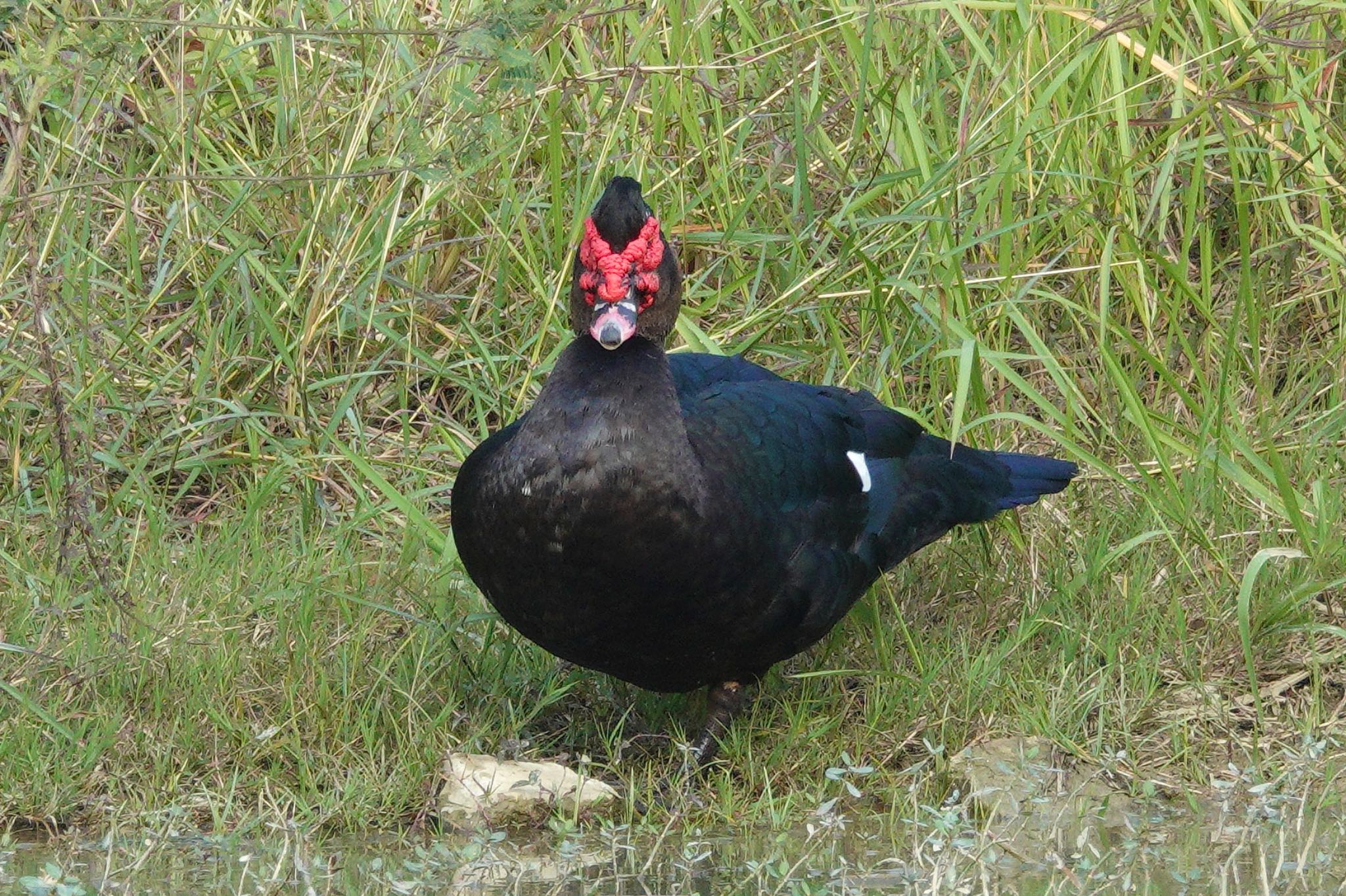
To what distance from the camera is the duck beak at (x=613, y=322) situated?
10.7 ft

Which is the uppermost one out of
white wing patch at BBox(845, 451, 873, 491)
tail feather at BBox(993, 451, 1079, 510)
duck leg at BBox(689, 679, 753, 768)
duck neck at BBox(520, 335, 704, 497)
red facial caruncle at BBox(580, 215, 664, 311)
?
red facial caruncle at BBox(580, 215, 664, 311)

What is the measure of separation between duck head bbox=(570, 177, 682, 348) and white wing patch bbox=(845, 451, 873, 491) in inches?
25.5

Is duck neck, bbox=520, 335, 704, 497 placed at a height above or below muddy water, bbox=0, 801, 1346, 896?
above

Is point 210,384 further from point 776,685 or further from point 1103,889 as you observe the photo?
point 1103,889

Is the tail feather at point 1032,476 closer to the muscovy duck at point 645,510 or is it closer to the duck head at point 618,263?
the muscovy duck at point 645,510

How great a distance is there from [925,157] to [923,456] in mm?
874

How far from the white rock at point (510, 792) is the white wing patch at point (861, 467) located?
861 mm

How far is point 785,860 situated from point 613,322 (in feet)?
3.26

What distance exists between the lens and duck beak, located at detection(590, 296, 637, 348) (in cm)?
328

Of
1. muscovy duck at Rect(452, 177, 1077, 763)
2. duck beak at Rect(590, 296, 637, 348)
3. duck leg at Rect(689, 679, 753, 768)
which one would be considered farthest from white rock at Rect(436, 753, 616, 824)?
duck beak at Rect(590, 296, 637, 348)

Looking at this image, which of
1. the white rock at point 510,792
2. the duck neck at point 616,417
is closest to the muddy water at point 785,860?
the white rock at point 510,792

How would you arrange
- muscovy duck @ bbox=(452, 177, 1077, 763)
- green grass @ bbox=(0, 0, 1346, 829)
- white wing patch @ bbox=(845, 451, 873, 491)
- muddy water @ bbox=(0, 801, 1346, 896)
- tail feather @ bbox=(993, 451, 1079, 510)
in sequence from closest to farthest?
muddy water @ bbox=(0, 801, 1346, 896)
muscovy duck @ bbox=(452, 177, 1077, 763)
green grass @ bbox=(0, 0, 1346, 829)
white wing patch @ bbox=(845, 451, 873, 491)
tail feather @ bbox=(993, 451, 1079, 510)

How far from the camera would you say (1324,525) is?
397 centimetres

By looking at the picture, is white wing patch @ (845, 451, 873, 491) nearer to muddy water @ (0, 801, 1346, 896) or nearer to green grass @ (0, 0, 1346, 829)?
green grass @ (0, 0, 1346, 829)
